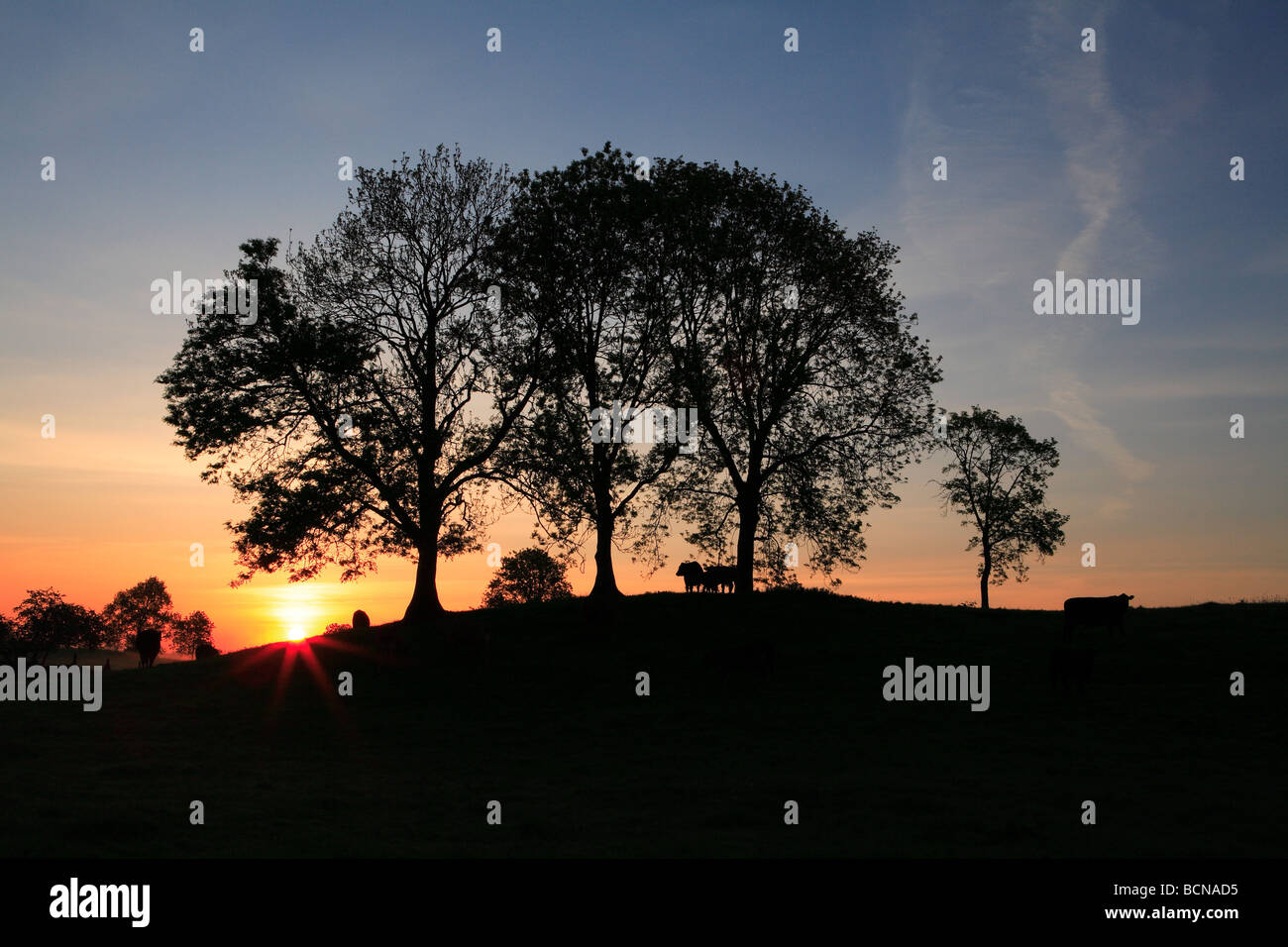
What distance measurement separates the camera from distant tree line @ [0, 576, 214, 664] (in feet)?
330

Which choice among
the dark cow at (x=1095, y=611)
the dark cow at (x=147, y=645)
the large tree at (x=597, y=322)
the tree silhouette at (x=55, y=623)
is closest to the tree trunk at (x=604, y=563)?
the large tree at (x=597, y=322)

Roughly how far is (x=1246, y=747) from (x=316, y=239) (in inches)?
1625

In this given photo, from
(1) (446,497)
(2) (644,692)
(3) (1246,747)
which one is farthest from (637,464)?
(3) (1246,747)

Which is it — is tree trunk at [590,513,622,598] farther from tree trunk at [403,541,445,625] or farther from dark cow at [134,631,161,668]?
dark cow at [134,631,161,668]

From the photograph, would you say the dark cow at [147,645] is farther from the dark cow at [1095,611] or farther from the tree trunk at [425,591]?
the dark cow at [1095,611]

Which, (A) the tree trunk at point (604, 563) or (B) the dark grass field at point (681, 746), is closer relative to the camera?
(B) the dark grass field at point (681, 746)

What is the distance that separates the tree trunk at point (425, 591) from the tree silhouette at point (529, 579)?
150ft

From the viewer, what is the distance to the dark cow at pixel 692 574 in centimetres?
5159

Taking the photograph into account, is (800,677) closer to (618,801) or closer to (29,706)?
(618,801)

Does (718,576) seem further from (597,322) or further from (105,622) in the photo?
(105,622)

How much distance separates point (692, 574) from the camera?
170 ft

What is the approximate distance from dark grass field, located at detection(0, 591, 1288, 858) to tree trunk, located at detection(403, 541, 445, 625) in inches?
125

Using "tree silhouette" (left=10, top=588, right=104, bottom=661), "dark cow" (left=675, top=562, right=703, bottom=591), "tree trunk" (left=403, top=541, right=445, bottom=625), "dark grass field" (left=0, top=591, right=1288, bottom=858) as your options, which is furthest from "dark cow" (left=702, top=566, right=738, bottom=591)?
"tree silhouette" (left=10, top=588, right=104, bottom=661)

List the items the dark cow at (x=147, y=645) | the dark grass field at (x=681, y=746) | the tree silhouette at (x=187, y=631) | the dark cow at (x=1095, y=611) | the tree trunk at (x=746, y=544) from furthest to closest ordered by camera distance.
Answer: the tree silhouette at (x=187, y=631) → the dark cow at (x=147, y=645) → the tree trunk at (x=746, y=544) → the dark cow at (x=1095, y=611) → the dark grass field at (x=681, y=746)
